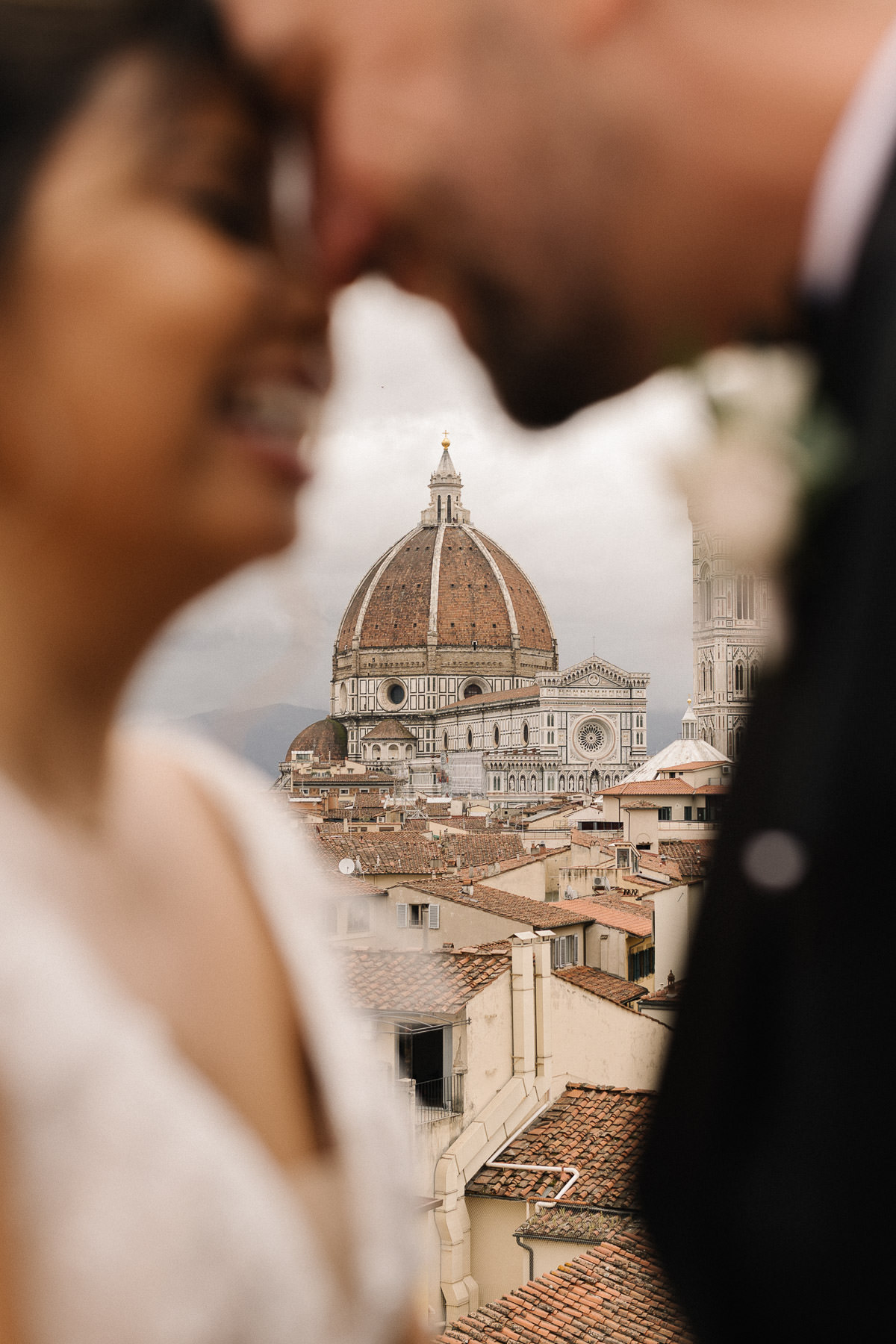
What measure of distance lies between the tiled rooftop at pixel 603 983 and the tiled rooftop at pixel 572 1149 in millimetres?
349

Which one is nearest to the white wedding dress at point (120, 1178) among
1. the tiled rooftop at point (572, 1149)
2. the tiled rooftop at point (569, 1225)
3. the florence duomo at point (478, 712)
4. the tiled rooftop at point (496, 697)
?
the tiled rooftop at point (572, 1149)

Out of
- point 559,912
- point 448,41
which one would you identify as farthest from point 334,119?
point 559,912

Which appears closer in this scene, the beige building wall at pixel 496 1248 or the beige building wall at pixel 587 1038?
the beige building wall at pixel 496 1248

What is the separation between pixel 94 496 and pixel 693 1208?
31 centimetres

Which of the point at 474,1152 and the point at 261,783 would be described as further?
the point at 474,1152

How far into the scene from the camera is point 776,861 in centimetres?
29

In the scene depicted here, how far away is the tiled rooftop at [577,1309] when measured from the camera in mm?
2656

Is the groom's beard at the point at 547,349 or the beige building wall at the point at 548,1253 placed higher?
the groom's beard at the point at 547,349

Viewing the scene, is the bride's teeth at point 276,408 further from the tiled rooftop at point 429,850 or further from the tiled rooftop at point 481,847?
the tiled rooftop at point 481,847

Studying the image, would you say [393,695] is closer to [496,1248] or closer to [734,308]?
[496,1248]

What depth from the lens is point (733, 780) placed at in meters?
0.31

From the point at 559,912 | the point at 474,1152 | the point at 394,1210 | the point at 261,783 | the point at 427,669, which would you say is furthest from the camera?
the point at 427,669


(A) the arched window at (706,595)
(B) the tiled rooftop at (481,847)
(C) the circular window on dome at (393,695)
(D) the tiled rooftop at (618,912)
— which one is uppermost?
(C) the circular window on dome at (393,695)

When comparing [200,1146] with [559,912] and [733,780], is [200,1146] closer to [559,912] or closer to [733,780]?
[733,780]
